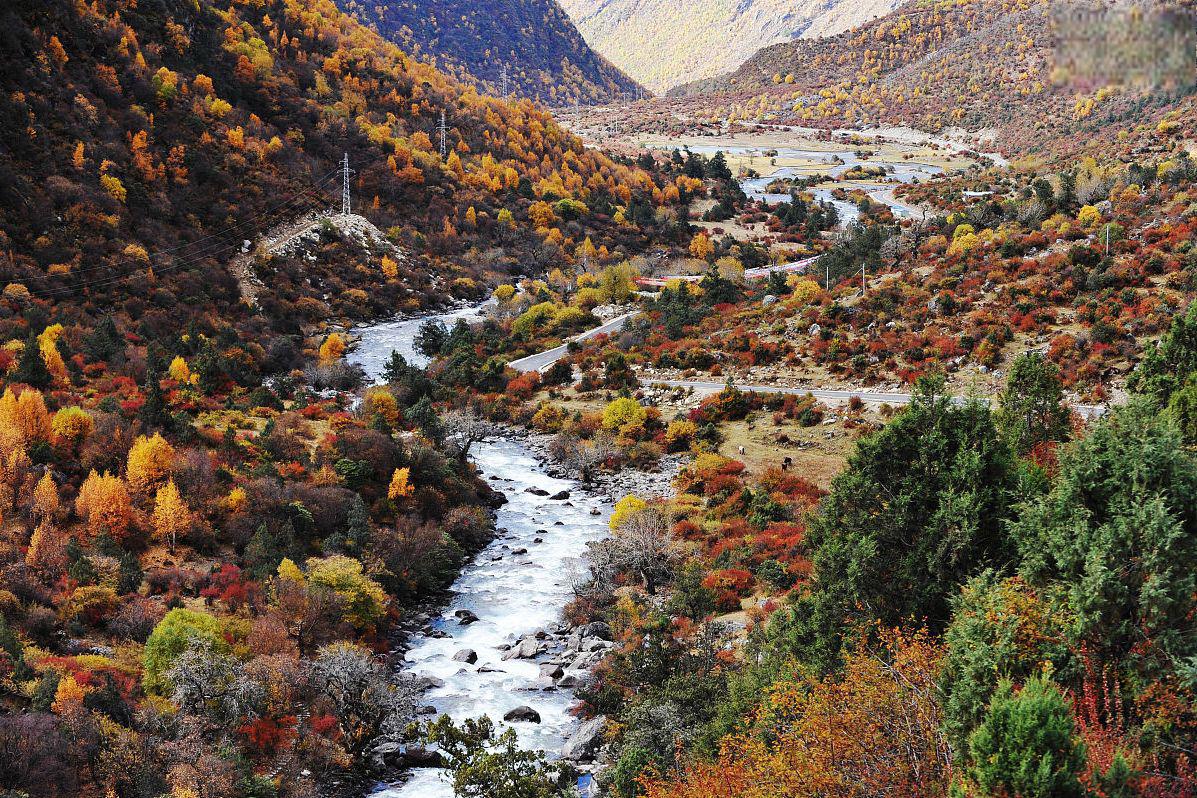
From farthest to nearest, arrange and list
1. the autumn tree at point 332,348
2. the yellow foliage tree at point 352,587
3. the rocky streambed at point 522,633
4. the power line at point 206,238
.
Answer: the autumn tree at point 332,348 < the power line at point 206,238 < the yellow foliage tree at point 352,587 < the rocky streambed at point 522,633

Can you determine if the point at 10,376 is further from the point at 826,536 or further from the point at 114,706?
the point at 826,536

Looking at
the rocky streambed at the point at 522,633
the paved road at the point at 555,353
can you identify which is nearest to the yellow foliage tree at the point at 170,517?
the rocky streambed at the point at 522,633

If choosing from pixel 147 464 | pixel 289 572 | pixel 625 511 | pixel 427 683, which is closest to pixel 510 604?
pixel 427 683

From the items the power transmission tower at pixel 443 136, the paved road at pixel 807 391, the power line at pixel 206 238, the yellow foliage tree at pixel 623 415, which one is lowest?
the paved road at pixel 807 391

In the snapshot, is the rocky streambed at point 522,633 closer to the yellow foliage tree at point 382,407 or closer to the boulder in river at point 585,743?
the boulder in river at point 585,743

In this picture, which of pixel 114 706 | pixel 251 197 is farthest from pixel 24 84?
pixel 114 706

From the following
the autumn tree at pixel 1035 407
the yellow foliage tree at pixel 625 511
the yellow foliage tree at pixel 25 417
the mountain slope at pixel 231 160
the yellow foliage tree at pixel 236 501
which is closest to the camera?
the autumn tree at pixel 1035 407

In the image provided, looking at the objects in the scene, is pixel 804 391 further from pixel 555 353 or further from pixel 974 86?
pixel 974 86
